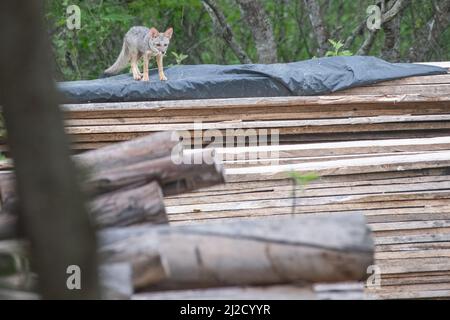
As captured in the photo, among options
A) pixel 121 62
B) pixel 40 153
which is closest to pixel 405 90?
pixel 121 62

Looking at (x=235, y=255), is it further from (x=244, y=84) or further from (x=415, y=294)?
(x=244, y=84)

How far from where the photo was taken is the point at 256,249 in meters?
3.00

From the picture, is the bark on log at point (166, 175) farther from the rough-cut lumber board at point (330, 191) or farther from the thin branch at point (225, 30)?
the thin branch at point (225, 30)

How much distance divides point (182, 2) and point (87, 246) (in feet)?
44.4

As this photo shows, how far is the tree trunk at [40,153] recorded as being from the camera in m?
1.88

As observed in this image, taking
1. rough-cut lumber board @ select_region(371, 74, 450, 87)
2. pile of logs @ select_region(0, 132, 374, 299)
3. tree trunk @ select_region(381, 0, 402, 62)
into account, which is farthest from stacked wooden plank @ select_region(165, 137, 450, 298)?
tree trunk @ select_region(381, 0, 402, 62)

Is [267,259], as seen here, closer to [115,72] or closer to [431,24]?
[115,72]

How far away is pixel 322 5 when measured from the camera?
54.0ft

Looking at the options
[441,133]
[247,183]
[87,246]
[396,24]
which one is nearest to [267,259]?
[87,246]

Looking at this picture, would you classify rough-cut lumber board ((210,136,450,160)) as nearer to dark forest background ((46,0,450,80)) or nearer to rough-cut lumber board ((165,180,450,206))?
rough-cut lumber board ((165,180,450,206))

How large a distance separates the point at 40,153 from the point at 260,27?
1225cm

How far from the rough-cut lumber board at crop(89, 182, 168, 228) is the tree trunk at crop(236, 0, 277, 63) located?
10609mm

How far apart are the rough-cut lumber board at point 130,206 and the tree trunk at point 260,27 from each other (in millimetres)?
10609

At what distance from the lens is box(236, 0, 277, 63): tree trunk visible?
45.3 feet
